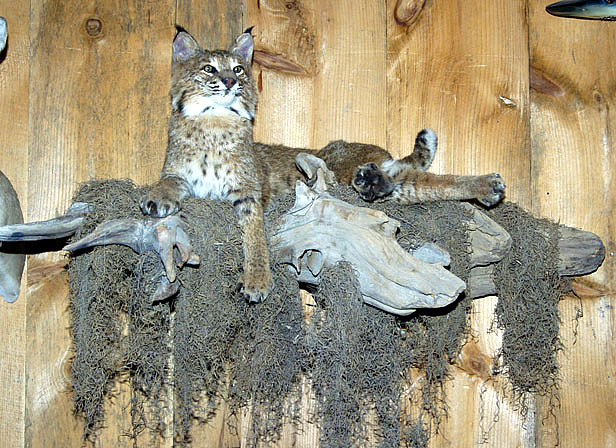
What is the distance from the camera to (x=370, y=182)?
254cm

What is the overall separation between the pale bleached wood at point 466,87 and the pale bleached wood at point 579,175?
0.08 m

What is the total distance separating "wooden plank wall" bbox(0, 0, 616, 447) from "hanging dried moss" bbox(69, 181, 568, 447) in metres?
0.45

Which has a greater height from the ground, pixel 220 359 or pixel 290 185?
pixel 290 185

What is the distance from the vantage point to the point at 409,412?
9.71ft

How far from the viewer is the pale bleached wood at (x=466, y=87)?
3.10 metres

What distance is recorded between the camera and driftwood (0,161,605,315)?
2.18 m

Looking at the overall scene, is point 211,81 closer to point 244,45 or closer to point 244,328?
point 244,45

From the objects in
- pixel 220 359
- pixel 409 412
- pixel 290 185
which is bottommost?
pixel 409 412

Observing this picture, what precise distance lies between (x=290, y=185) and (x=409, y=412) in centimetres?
108

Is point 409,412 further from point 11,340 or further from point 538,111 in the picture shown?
point 11,340

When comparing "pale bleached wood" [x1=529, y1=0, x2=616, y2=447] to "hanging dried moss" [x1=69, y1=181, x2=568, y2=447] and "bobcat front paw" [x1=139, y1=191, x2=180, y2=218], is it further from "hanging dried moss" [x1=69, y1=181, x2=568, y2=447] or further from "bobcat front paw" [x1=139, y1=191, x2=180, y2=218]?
"bobcat front paw" [x1=139, y1=191, x2=180, y2=218]

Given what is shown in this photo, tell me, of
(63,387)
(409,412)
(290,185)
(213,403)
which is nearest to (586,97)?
(290,185)

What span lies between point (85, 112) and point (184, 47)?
20.4 inches

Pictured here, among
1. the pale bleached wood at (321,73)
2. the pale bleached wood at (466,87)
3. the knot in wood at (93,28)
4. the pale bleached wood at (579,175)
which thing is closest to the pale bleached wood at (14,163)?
the knot in wood at (93,28)
